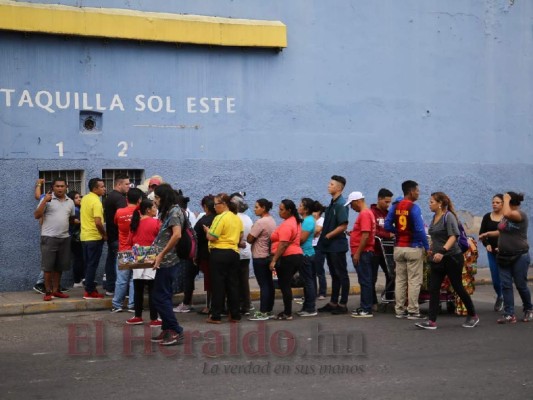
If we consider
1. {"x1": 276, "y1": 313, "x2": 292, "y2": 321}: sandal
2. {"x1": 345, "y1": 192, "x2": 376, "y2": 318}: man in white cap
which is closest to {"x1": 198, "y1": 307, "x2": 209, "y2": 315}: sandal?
{"x1": 276, "y1": 313, "x2": 292, "y2": 321}: sandal

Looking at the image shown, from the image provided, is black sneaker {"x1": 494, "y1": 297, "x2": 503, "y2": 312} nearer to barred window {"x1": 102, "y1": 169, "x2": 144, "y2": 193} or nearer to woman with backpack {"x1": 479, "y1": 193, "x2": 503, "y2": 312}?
woman with backpack {"x1": 479, "y1": 193, "x2": 503, "y2": 312}

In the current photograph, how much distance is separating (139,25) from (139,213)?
534 centimetres

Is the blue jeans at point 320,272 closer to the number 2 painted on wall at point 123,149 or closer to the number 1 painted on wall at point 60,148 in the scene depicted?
the number 2 painted on wall at point 123,149

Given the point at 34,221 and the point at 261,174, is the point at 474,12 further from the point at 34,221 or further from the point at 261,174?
the point at 34,221

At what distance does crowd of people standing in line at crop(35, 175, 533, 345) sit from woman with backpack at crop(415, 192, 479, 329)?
1 centimetres

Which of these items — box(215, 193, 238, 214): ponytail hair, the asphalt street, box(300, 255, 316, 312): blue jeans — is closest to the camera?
the asphalt street

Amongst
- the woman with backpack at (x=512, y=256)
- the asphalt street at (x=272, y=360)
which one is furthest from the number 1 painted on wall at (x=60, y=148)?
the woman with backpack at (x=512, y=256)

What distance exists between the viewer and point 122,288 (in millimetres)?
13258

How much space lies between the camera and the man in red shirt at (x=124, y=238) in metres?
12.6

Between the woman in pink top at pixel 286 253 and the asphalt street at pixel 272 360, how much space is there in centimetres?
40

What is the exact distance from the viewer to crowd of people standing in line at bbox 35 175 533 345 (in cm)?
1163

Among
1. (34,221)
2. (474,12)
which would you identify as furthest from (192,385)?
(474,12)

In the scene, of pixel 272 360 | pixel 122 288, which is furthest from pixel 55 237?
pixel 272 360

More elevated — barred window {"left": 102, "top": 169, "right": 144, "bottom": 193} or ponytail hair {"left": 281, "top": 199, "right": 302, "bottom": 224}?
barred window {"left": 102, "top": 169, "right": 144, "bottom": 193}
